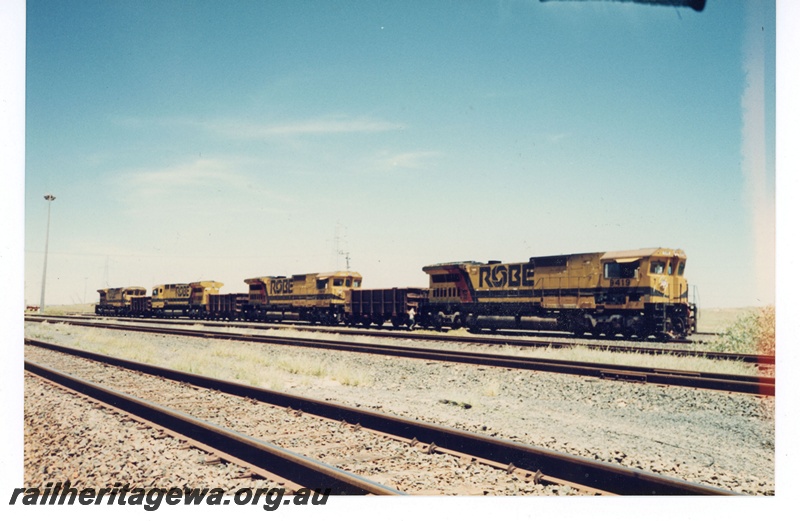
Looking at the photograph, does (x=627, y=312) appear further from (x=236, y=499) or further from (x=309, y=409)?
(x=236, y=499)

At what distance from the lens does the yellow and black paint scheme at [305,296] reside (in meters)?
29.8

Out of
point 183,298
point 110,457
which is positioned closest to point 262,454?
point 110,457

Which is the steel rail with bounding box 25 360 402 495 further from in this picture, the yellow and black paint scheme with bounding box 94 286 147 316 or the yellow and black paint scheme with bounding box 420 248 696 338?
the yellow and black paint scheme with bounding box 94 286 147 316

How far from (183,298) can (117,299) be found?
798cm

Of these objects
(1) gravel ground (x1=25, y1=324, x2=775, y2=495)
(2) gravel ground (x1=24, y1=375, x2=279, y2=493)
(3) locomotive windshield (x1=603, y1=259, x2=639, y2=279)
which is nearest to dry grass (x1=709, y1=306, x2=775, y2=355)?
(3) locomotive windshield (x1=603, y1=259, x2=639, y2=279)

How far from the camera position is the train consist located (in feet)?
58.4

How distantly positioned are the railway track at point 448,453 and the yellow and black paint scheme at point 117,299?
4042 centimetres

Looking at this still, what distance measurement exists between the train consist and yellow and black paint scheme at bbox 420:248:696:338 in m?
0.03

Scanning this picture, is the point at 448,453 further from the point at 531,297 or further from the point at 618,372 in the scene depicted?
the point at 531,297

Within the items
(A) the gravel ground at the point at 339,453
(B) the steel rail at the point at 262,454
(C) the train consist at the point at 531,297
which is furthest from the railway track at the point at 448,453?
(C) the train consist at the point at 531,297

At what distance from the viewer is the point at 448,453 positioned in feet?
17.5

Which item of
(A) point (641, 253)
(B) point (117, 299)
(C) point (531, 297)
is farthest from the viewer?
(B) point (117, 299)

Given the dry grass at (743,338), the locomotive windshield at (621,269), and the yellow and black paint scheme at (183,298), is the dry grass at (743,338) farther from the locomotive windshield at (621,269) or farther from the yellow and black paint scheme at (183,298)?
the yellow and black paint scheme at (183,298)
